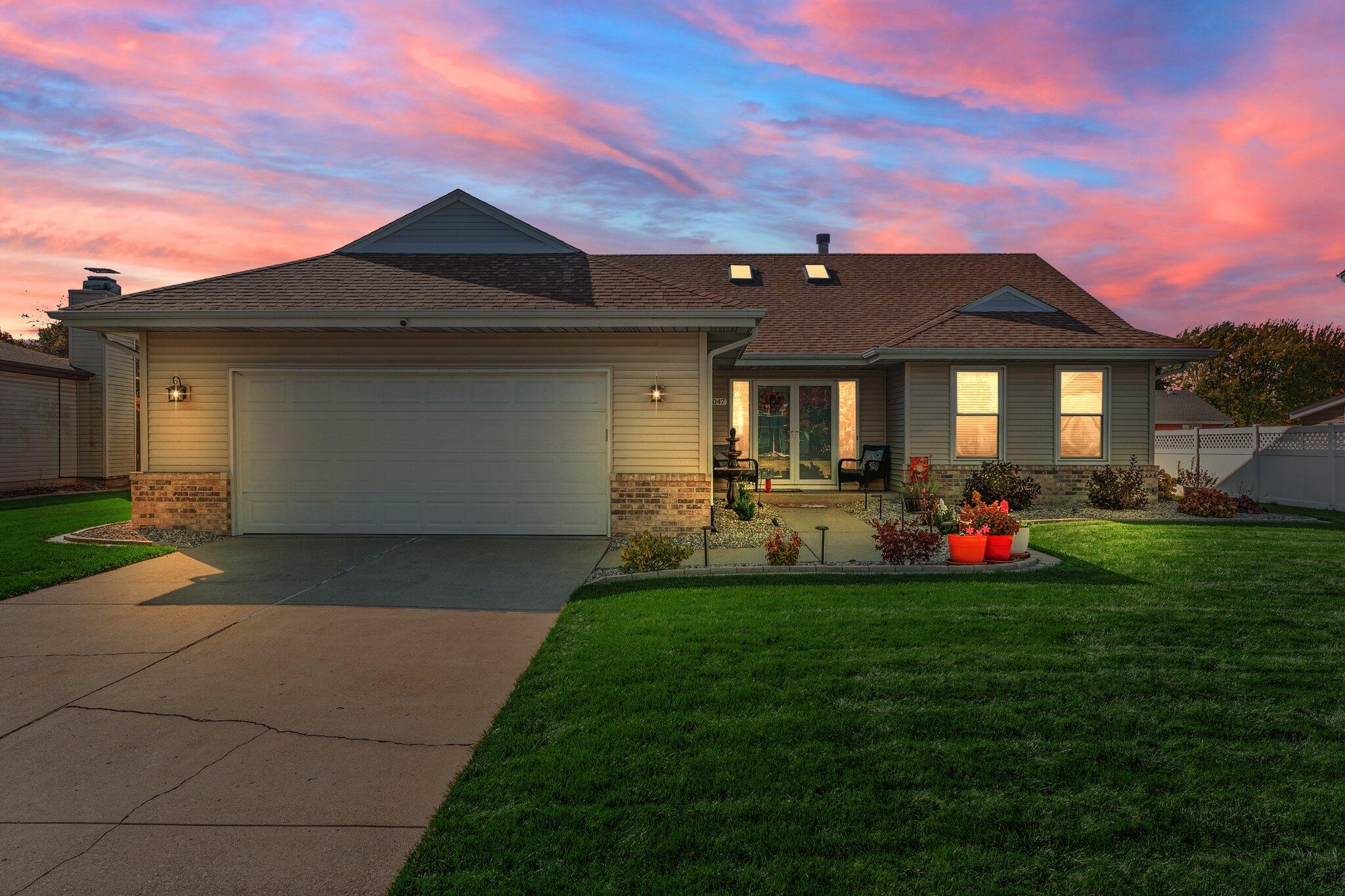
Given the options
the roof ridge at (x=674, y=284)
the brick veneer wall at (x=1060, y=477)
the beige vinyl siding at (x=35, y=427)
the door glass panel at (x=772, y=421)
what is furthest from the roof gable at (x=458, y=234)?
the beige vinyl siding at (x=35, y=427)

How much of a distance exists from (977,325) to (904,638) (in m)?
11.8

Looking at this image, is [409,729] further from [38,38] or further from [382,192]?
[382,192]

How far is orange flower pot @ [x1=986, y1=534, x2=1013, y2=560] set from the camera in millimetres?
8173

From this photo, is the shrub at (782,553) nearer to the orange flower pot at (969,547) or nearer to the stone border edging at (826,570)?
the stone border edging at (826,570)

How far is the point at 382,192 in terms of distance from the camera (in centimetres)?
1572

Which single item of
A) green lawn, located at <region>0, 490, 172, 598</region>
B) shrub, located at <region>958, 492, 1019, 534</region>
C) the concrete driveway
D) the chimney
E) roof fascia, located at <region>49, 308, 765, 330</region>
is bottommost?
the concrete driveway

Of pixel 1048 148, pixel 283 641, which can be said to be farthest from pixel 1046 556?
pixel 1048 148

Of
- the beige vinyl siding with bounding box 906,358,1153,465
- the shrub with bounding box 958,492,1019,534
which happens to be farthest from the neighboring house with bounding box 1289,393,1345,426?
the shrub with bounding box 958,492,1019,534

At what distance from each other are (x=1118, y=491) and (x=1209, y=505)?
1.44 m

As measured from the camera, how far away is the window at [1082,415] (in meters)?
14.9

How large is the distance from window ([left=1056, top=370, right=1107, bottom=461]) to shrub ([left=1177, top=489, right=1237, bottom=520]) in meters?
2.41

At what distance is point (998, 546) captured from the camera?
8203 millimetres

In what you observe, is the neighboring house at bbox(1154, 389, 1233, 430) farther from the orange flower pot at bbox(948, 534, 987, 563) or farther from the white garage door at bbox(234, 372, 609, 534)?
the white garage door at bbox(234, 372, 609, 534)

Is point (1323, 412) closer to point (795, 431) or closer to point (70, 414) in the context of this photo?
point (795, 431)
